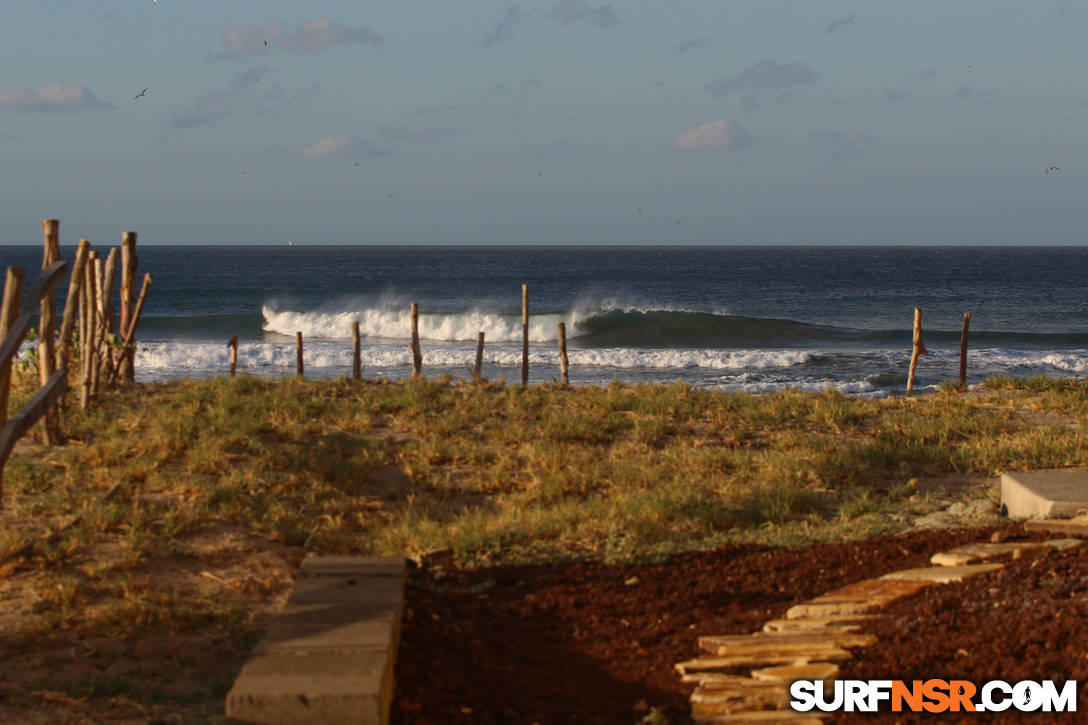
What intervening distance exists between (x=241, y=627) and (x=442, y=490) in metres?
3.06

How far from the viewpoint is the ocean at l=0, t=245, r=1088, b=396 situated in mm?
25406

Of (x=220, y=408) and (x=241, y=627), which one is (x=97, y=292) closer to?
(x=220, y=408)

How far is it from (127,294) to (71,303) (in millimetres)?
1803

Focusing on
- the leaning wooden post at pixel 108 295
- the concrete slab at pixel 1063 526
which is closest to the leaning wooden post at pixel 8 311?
the leaning wooden post at pixel 108 295

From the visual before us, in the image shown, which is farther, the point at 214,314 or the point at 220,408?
the point at 214,314

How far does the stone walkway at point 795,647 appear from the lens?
13.0 ft

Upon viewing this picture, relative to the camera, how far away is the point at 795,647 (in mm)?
4363

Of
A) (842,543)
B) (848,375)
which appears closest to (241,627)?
(842,543)

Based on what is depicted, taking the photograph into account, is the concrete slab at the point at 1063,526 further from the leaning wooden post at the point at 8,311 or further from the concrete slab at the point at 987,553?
the leaning wooden post at the point at 8,311

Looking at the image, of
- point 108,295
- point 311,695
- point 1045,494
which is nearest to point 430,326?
point 108,295

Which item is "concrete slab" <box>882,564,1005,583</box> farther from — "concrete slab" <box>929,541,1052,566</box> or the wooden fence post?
the wooden fence post

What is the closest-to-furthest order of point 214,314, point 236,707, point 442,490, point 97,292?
1. point 236,707
2. point 442,490
3. point 97,292
4. point 214,314

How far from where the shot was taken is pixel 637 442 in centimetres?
991

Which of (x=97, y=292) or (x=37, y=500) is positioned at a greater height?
(x=97, y=292)
